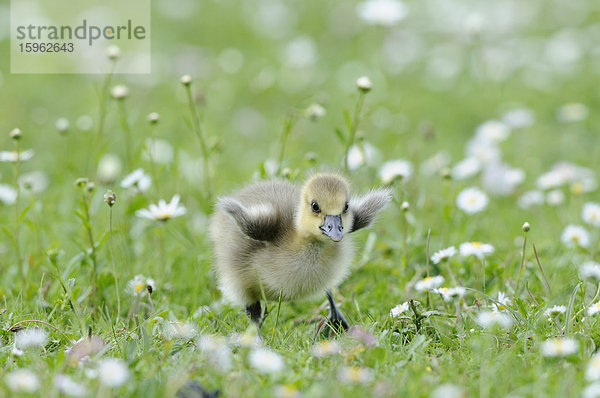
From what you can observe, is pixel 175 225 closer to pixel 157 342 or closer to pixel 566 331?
pixel 157 342

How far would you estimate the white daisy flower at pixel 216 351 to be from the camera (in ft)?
9.74

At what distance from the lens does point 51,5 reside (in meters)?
10.1

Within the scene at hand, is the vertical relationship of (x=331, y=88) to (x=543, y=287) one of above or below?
above

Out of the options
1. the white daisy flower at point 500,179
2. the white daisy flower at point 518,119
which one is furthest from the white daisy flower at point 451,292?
the white daisy flower at point 518,119

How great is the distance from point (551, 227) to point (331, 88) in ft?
12.8

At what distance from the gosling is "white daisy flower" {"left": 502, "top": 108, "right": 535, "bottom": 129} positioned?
331 centimetres

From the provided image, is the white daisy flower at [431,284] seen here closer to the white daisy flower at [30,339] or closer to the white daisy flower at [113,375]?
the white daisy flower at [113,375]

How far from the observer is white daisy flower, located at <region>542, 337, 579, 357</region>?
302cm

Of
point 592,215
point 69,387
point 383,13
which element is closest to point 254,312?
point 69,387

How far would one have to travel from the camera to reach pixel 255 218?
3764mm

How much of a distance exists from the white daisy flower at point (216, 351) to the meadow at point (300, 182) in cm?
1

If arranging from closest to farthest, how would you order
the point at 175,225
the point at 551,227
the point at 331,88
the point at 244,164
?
the point at 175,225 → the point at 551,227 → the point at 244,164 → the point at 331,88

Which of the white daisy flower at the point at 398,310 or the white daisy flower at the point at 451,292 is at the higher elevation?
the white daisy flower at the point at 451,292

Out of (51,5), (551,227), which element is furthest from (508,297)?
(51,5)
